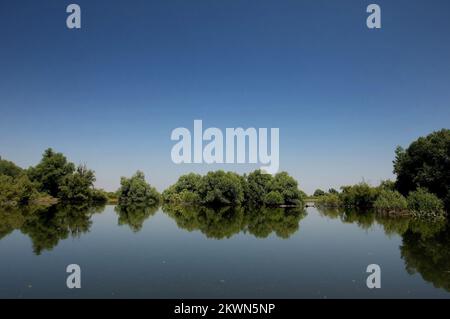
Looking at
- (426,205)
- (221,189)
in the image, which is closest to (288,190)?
(221,189)

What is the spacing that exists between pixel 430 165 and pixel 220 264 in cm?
3619

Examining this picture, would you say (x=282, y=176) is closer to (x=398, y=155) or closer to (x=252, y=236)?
(x=398, y=155)

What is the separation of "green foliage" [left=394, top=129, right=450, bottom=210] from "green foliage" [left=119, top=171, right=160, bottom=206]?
155ft

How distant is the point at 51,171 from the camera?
6238cm

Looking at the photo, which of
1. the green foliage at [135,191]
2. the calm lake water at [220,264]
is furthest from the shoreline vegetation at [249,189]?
the calm lake water at [220,264]

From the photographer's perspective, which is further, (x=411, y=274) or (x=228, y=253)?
(x=228, y=253)

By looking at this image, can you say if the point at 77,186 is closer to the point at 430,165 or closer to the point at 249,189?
the point at 249,189

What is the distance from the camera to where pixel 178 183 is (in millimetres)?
77562

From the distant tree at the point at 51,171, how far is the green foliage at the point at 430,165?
5545cm

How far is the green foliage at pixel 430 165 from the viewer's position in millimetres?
38406

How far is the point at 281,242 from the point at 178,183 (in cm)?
5942

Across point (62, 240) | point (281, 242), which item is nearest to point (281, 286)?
point (281, 242)

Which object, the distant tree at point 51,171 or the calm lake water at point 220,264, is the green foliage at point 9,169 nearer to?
the distant tree at point 51,171

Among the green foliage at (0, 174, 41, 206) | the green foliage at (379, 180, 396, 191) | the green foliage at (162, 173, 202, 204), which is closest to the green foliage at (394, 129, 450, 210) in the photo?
the green foliage at (379, 180, 396, 191)
